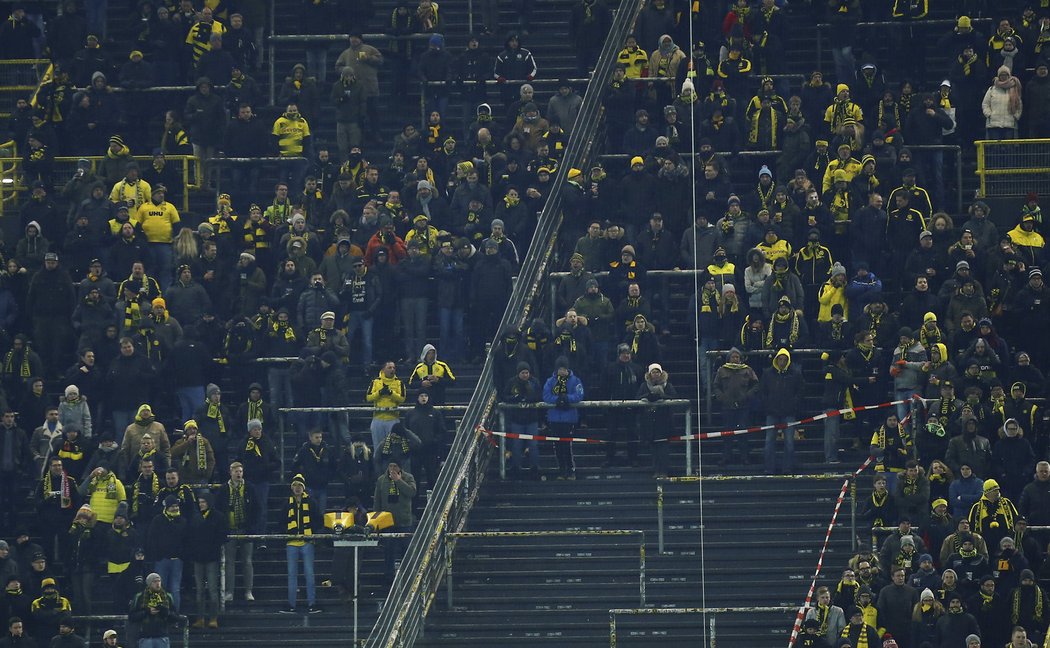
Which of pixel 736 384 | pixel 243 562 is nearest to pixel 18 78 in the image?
pixel 243 562

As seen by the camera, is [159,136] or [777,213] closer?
[777,213]

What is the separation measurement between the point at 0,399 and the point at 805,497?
9475mm

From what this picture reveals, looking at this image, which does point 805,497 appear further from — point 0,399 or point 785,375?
point 0,399

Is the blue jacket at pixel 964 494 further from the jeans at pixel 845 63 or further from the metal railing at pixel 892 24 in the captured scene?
the metal railing at pixel 892 24

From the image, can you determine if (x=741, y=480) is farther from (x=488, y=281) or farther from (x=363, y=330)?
(x=363, y=330)

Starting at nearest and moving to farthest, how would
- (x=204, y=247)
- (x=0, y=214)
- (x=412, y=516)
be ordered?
1. (x=412, y=516)
2. (x=204, y=247)
3. (x=0, y=214)

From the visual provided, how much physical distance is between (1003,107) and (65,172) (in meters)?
12.7

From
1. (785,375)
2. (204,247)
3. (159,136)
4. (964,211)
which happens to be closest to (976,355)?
(785,375)

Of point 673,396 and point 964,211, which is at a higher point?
point 964,211

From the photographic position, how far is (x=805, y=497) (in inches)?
1228

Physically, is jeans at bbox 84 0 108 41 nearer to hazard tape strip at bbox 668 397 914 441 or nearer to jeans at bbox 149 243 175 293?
jeans at bbox 149 243 175 293

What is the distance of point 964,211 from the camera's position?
3597 cm

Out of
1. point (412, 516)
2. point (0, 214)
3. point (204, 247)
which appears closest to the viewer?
point (412, 516)

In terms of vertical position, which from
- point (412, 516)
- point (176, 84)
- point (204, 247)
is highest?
point (176, 84)
